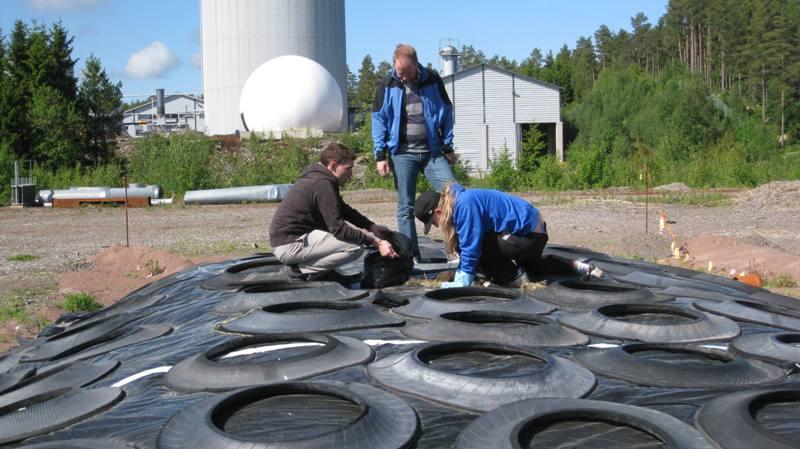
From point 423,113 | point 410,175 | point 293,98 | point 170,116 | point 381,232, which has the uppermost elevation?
point 170,116

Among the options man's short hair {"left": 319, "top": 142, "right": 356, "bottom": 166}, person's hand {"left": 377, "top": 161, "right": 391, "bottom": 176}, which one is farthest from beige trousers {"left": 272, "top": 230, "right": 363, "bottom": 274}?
person's hand {"left": 377, "top": 161, "right": 391, "bottom": 176}

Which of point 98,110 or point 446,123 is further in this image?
point 98,110

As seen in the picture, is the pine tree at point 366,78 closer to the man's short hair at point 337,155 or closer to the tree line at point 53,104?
the tree line at point 53,104

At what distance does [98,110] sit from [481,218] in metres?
29.7

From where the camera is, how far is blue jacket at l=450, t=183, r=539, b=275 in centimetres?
507

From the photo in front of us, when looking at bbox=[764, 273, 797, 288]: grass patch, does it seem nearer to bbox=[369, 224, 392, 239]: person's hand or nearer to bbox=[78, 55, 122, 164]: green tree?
bbox=[369, 224, 392, 239]: person's hand

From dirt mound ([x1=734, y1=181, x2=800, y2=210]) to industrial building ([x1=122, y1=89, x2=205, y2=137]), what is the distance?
35172 mm

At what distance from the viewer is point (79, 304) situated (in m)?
7.93

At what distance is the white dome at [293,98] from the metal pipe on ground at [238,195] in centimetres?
1253

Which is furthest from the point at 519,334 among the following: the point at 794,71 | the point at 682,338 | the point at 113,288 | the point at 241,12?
the point at 794,71

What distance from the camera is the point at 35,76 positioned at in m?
30.5

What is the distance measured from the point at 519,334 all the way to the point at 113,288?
6.50 metres

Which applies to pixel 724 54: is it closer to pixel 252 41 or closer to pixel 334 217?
pixel 252 41

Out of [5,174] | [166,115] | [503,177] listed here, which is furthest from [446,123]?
[166,115]
